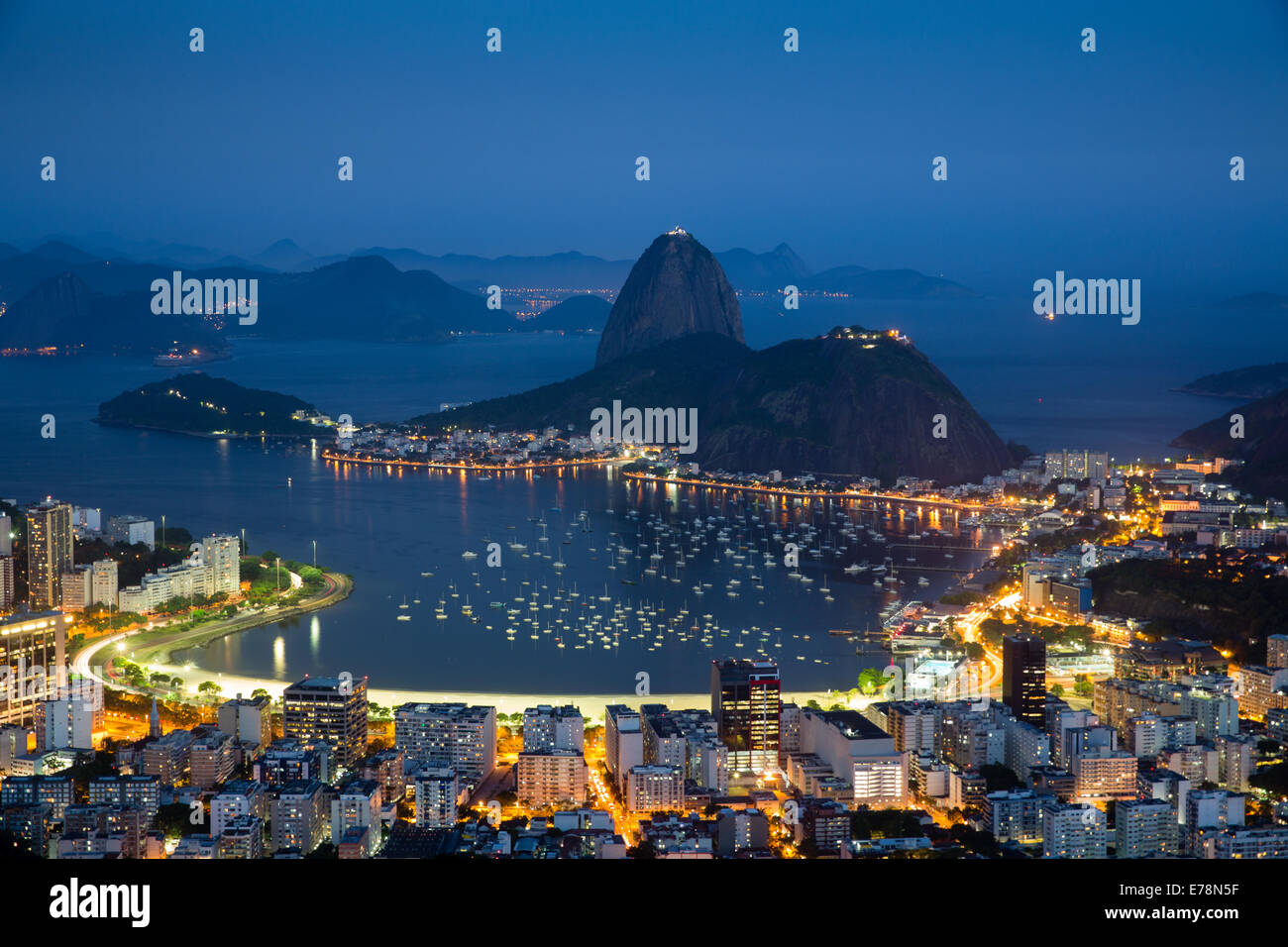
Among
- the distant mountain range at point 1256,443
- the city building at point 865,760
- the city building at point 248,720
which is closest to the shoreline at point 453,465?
the distant mountain range at point 1256,443

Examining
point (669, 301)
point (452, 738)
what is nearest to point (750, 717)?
point (452, 738)

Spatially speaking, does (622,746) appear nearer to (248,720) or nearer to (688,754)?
(688,754)

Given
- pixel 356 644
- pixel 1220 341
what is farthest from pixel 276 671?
pixel 1220 341

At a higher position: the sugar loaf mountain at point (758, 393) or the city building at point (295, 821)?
the sugar loaf mountain at point (758, 393)

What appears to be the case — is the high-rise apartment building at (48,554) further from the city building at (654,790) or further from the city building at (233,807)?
the city building at (654,790)

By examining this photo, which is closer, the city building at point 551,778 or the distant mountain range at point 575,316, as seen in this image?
the city building at point 551,778
